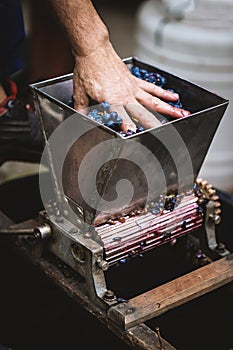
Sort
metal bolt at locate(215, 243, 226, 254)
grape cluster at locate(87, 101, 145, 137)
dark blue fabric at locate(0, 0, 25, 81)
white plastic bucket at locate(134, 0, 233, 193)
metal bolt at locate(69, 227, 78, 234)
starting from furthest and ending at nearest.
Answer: white plastic bucket at locate(134, 0, 233, 193)
dark blue fabric at locate(0, 0, 25, 81)
metal bolt at locate(215, 243, 226, 254)
metal bolt at locate(69, 227, 78, 234)
grape cluster at locate(87, 101, 145, 137)

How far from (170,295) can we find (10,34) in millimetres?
965

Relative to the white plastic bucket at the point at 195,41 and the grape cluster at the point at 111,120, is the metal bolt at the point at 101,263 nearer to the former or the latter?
the grape cluster at the point at 111,120

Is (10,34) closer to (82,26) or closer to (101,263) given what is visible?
(82,26)

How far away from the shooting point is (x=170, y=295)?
1.37 metres

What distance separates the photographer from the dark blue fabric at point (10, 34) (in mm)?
1947

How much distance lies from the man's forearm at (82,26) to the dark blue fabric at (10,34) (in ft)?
1.80

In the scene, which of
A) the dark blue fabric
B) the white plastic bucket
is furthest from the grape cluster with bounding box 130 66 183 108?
the white plastic bucket

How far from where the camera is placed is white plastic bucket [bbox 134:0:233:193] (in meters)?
2.45

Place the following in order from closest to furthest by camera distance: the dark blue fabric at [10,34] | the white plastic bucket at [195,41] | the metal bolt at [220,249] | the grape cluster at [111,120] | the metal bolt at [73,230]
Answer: the grape cluster at [111,120], the metal bolt at [73,230], the metal bolt at [220,249], the dark blue fabric at [10,34], the white plastic bucket at [195,41]

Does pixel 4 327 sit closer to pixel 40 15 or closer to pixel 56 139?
pixel 56 139

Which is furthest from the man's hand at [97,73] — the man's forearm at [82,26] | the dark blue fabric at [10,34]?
the dark blue fabric at [10,34]

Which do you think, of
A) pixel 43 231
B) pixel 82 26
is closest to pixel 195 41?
pixel 82 26

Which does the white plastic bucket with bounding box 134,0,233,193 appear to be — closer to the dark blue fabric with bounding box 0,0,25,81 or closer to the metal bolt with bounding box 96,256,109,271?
the dark blue fabric with bounding box 0,0,25,81

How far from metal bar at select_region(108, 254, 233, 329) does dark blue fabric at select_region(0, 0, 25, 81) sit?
88 centimetres
